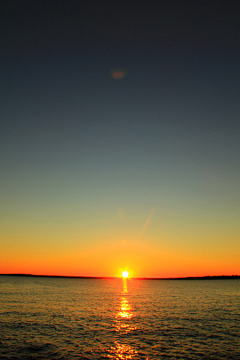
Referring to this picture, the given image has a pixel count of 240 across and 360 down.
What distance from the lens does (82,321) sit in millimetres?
43656

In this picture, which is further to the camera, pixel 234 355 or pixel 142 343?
pixel 142 343

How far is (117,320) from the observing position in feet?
147

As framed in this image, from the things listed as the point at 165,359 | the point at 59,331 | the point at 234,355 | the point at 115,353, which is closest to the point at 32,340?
the point at 59,331

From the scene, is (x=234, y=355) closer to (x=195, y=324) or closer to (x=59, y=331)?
(x=195, y=324)

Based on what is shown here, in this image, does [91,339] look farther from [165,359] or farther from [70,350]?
[165,359]

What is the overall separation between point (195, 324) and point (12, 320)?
3065 centimetres

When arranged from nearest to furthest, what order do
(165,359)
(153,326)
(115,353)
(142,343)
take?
1. (165,359)
2. (115,353)
3. (142,343)
4. (153,326)

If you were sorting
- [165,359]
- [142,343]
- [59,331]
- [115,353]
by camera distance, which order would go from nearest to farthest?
[165,359]
[115,353]
[142,343]
[59,331]

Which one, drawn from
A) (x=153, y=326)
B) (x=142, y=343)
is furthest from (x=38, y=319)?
(x=142, y=343)

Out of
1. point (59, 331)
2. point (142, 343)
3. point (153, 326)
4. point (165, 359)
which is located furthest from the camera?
point (153, 326)

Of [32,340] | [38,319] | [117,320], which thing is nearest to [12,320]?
[38,319]

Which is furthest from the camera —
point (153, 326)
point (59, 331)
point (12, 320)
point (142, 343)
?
point (12, 320)

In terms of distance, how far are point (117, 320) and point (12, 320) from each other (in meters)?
17.8

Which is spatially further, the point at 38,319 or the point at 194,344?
the point at 38,319
